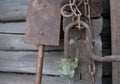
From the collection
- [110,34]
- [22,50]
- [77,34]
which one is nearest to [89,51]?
[77,34]

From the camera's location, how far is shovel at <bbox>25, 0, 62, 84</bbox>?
1.05 m

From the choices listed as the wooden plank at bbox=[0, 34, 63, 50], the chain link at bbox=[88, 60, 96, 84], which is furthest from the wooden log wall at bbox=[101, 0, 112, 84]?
the wooden plank at bbox=[0, 34, 63, 50]

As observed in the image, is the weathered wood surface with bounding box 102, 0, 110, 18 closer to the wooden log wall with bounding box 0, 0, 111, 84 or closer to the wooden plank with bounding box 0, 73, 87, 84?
the wooden log wall with bounding box 0, 0, 111, 84

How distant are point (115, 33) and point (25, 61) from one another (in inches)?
18.2

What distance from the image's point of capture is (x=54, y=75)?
1148 millimetres

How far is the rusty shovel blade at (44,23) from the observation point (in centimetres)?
105

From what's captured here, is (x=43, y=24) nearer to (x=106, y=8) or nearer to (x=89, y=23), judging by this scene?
(x=89, y=23)

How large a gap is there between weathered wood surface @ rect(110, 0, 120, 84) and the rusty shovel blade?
222 mm

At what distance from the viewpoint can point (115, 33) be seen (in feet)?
3.43

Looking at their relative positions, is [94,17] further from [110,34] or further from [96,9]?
[110,34]

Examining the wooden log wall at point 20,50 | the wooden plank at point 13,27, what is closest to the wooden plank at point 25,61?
the wooden log wall at point 20,50

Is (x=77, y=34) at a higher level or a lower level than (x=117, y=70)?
higher

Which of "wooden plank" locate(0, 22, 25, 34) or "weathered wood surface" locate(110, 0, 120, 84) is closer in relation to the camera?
"weathered wood surface" locate(110, 0, 120, 84)

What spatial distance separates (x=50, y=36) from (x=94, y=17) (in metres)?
0.19
